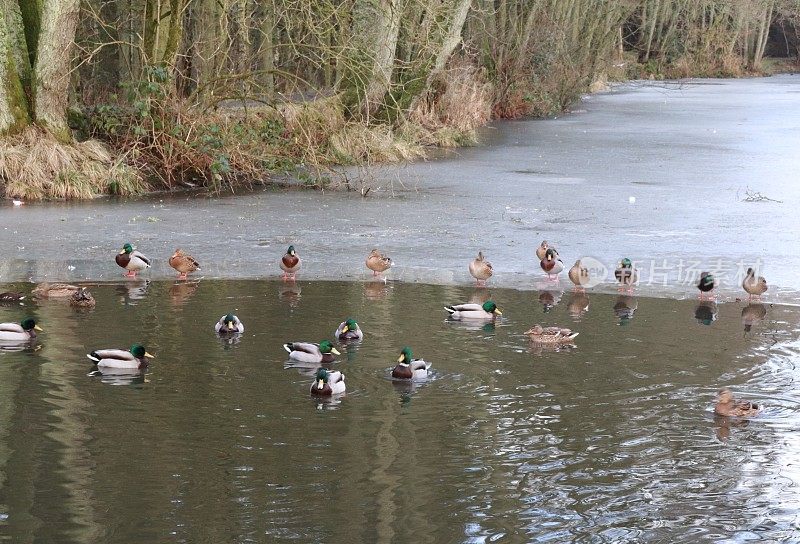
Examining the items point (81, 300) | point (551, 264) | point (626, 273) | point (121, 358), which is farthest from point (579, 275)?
point (121, 358)

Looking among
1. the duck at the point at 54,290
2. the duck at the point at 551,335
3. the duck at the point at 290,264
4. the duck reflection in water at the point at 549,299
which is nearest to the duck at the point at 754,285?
the duck reflection in water at the point at 549,299

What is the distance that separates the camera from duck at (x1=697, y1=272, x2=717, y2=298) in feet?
37.2

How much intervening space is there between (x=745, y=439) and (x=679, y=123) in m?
26.6

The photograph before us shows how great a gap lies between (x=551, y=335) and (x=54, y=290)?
183 inches

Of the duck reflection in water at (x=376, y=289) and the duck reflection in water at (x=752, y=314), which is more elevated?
the duck reflection in water at (x=752, y=314)

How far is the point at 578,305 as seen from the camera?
1129 cm

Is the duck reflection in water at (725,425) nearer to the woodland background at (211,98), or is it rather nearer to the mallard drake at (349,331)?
the mallard drake at (349,331)

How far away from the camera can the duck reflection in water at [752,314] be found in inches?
415

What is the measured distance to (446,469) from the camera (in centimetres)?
670

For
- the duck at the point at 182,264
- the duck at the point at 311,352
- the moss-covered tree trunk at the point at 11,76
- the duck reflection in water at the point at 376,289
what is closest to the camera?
the duck at the point at 311,352

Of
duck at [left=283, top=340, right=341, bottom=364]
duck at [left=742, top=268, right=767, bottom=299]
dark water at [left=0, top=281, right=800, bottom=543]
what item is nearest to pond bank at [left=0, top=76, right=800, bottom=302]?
duck at [left=742, top=268, right=767, bottom=299]

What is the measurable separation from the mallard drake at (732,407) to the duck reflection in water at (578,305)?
3033 mm

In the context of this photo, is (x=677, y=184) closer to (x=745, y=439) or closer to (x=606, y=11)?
(x=745, y=439)

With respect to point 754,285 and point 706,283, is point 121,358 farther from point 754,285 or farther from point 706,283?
point 754,285
